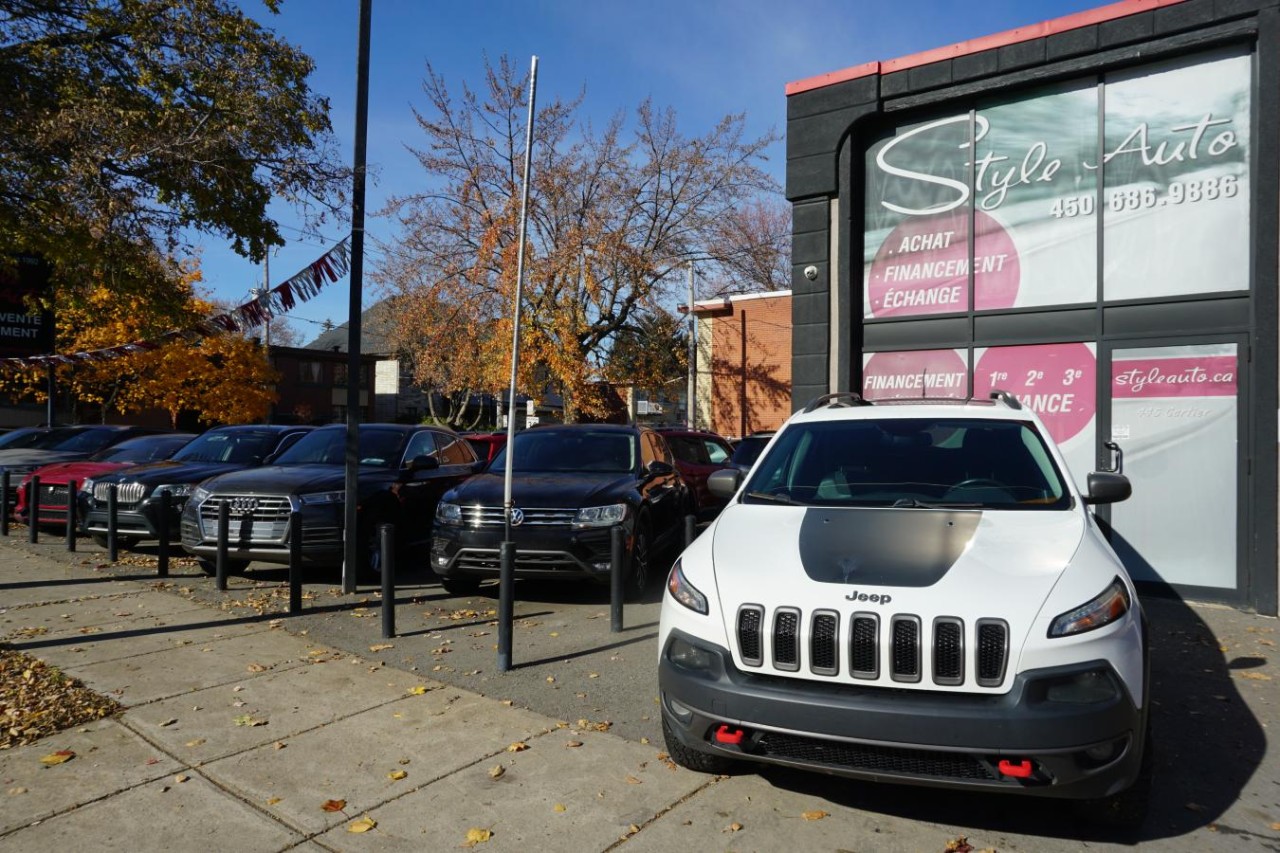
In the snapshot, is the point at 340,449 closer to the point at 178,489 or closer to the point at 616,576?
the point at 178,489

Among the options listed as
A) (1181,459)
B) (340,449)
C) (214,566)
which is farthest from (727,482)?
(214,566)

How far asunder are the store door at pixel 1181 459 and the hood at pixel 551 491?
15.2 feet

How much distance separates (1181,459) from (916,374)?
8.51ft

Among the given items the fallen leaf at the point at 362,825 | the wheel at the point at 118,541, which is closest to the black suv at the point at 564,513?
the fallen leaf at the point at 362,825

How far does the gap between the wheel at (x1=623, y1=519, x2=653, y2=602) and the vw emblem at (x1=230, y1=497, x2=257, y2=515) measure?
3.69 metres

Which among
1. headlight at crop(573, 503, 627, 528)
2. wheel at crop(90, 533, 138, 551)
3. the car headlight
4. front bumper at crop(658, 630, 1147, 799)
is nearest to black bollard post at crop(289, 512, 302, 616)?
headlight at crop(573, 503, 627, 528)

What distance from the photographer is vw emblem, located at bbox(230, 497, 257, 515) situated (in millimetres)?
8352

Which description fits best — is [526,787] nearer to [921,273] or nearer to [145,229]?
[145,229]

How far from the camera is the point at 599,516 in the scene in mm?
7262

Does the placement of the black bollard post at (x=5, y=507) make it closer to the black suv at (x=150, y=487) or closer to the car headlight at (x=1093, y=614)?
Answer: the black suv at (x=150, y=487)

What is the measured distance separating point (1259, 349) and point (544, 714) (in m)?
6.68

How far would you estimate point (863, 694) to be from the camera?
3.20m

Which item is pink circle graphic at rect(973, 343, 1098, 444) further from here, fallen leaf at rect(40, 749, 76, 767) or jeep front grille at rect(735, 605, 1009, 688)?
fallen leaf at rect(40, 749, 76, 767)

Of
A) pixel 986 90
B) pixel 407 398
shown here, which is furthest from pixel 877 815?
pixel 407 398
